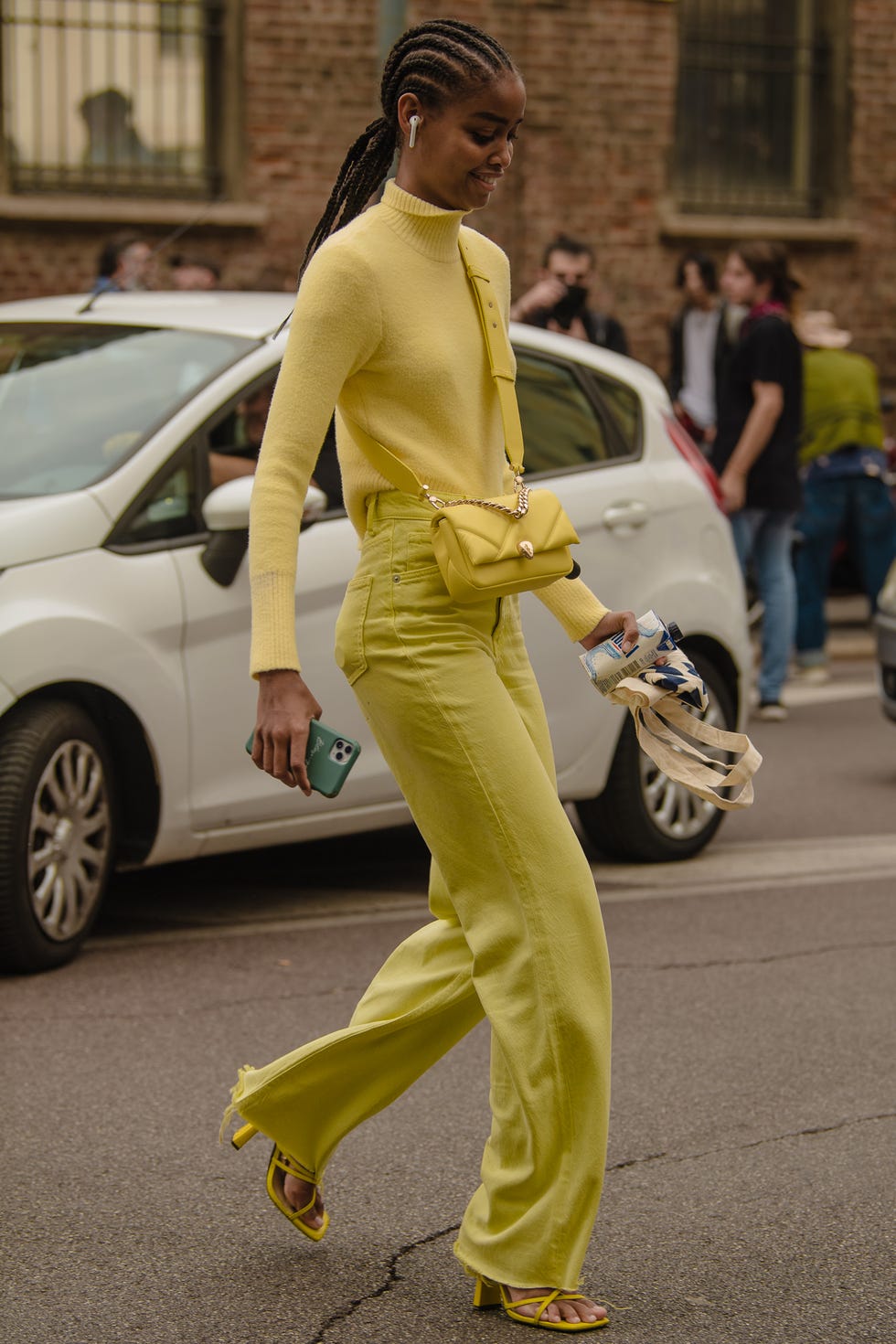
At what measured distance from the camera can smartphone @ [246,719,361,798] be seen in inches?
122

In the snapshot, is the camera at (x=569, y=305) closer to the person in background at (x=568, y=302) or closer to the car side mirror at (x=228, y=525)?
the person in background at (x=568, y=302)

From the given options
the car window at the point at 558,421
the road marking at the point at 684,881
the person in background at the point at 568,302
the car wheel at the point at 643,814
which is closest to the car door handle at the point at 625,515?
the car window at the point at 558,421

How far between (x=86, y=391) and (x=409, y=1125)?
268cm

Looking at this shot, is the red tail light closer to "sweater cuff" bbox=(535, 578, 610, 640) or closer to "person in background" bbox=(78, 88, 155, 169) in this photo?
"sweater cuff" bbox=(535, 578, 610, 640)

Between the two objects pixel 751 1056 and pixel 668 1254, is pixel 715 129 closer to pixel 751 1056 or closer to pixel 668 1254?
pixel 751 1056

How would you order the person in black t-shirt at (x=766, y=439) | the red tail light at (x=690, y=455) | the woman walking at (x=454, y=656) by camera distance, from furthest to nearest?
the person in black t-shirt at (x=766, y=439)
the red tail light at (x=690, y=455)
the woman walking at (x=454, y=656)

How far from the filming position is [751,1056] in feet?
15.9

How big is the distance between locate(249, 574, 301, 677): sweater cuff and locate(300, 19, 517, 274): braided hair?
23.4 inches

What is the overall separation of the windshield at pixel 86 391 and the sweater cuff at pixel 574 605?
2.55 meters

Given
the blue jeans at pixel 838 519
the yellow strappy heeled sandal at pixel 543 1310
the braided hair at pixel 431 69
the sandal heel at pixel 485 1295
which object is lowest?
the blue jeans at pixel 838 519

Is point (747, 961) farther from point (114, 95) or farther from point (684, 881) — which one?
point (114, 95)

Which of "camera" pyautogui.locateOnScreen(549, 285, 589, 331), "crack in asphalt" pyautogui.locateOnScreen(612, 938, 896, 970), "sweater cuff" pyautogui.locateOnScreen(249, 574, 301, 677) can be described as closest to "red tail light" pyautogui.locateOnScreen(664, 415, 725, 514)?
"crack in asphalt" pyautogui.locateOnScreen(612, 938, 896, 970)

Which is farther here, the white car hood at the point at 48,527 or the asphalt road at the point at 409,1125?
the white car hood at the point at 48,527

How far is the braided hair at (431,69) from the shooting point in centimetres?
321
